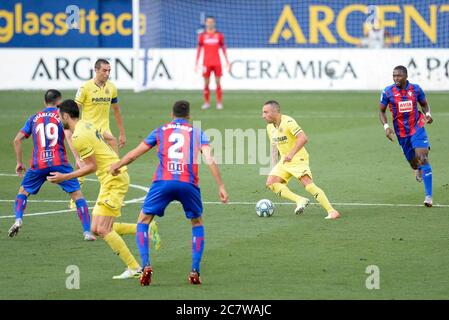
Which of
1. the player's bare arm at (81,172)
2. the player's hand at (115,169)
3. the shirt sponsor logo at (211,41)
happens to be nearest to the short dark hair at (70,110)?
the player's bare arm at (81,172)

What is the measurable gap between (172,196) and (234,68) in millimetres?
26212

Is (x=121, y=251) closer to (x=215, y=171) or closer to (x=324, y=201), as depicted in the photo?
(x=215, y=171)

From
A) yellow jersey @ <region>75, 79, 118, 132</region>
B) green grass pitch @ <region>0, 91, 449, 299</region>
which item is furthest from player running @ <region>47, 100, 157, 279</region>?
yellow jersey @ <region>75, 79, 118, 132</region>

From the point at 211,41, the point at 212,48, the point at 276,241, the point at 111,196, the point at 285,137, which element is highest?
the point at 211,41

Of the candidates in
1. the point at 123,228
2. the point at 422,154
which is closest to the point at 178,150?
the point at 123,228

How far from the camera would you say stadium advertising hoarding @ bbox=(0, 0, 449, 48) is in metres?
37.9

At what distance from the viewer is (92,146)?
12039mm

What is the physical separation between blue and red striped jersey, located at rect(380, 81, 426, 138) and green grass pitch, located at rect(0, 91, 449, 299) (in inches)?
48.5

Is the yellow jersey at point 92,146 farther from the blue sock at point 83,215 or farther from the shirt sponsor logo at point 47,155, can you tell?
the shirt sponsor logo at point 47,155

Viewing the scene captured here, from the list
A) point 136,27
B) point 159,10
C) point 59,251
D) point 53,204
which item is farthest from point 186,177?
point 159,10

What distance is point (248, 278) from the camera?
1110cm

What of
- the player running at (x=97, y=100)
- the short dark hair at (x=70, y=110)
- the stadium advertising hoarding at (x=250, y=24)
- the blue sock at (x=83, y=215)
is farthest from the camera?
the stadium advertising hoarding at (x=250, y=24)

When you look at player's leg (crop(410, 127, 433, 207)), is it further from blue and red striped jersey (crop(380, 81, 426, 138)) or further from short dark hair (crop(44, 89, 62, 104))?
short dark hair (crop(44, 89, 62, 104))

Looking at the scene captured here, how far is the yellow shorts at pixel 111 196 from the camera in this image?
38.3ft
